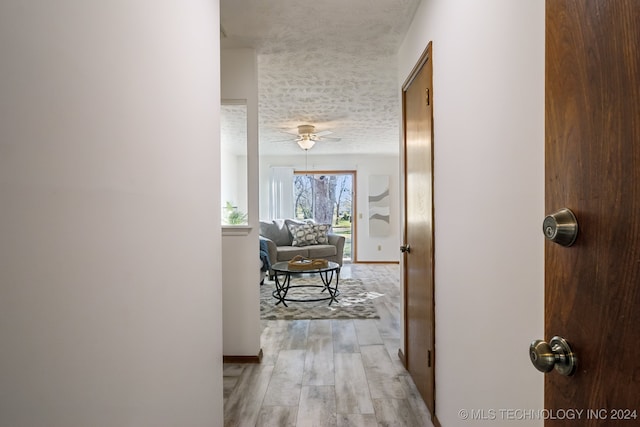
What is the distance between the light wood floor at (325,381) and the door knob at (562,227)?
5.72 feet

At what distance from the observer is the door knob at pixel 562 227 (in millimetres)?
598

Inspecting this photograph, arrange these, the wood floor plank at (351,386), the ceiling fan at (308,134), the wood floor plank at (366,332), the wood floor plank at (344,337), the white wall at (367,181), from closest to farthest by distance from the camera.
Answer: the wood floor plank at (351,386), the wood floor plank at (344,337), the wood floor plank at (366,332), the ceiling fan at (308,134), the white wall at (367,181)

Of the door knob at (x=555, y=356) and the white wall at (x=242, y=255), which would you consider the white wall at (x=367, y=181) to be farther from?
the door knob at (x=555, y=356)

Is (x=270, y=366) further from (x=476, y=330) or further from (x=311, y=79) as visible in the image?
(x=311, y=79)

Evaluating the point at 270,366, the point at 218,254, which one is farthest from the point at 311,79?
the point at 270,366

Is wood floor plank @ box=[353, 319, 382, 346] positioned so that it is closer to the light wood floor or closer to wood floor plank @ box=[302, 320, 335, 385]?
the light wood floor

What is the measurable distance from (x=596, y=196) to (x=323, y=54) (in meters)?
2.66

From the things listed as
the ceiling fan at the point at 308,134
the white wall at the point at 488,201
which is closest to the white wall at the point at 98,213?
the white wall at the point at 488,201

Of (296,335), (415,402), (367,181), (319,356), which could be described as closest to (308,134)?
(367,181)

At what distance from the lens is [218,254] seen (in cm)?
162

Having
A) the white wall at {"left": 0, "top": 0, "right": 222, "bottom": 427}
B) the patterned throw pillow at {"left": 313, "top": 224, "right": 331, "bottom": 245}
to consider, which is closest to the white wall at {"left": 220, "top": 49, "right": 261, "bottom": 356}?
the white wall at {"left": 0, "top": 0, "right": 222, "bottom": 427}

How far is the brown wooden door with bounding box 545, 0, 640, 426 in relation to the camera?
0.49 meters

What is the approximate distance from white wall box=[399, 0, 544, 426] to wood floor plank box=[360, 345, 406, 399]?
49 centimetres

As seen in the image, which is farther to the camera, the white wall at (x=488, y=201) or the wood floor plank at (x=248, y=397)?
the wood floor plank at (x=248, y=397)
